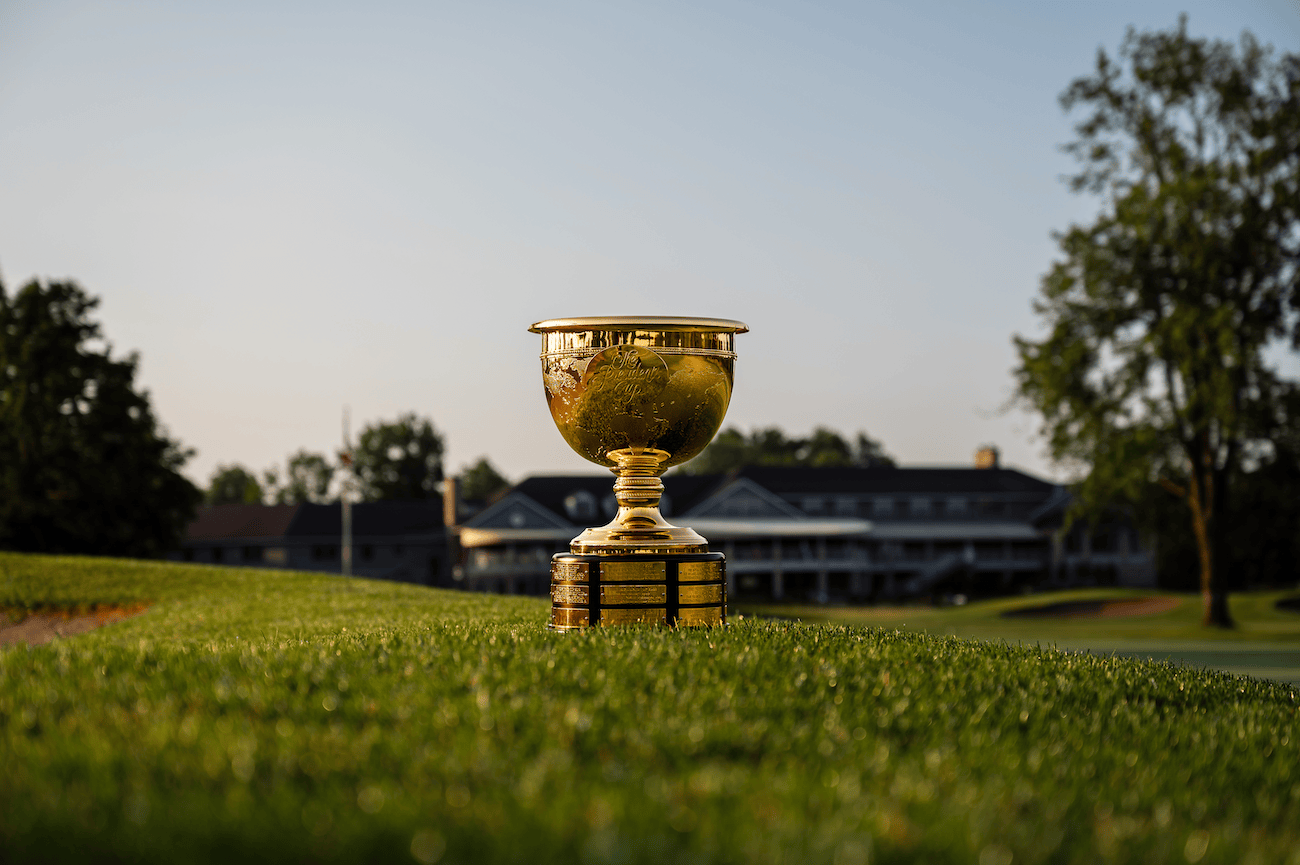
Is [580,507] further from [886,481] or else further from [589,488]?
[886,481]

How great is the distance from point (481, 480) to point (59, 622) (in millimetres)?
75643

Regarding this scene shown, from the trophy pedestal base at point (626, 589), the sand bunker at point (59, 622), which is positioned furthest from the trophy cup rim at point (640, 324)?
the sand bunker at point (59, 622)

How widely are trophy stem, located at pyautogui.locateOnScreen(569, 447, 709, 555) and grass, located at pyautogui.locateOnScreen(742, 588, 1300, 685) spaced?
5.94 metres

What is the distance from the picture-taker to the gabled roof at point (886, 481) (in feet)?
214

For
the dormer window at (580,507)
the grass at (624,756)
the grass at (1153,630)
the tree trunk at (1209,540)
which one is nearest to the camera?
the grass at (624,756)

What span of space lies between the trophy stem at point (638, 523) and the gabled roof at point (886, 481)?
182ft

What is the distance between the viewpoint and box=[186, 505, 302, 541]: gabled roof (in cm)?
7031

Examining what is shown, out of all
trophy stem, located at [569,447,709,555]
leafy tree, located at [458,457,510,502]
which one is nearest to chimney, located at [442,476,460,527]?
leafy tree, located at [458,457,510,502]

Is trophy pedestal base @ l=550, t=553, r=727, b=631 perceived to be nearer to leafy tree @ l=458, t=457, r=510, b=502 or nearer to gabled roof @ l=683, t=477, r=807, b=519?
gabled roof @ l=683, t=477, r=807, b=519

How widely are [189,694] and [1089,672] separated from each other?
5.63 metres

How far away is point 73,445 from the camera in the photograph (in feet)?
129

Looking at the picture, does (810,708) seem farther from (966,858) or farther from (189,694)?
(189,694)

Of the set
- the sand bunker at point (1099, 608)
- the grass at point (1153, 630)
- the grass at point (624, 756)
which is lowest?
the sand bunker at point (1099, 608)

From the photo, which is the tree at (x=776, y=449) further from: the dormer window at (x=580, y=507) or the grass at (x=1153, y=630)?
the grass at (x=1153, y=630)
